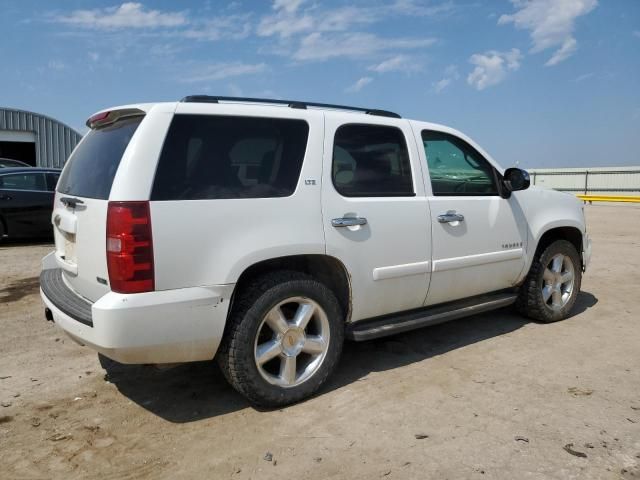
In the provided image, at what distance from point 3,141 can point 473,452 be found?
37.1 metres

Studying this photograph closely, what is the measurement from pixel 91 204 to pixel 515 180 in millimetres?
3369

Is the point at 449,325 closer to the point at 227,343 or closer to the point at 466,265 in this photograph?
the point at 466,265

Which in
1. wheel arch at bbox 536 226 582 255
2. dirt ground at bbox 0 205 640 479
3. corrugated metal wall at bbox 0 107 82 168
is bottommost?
dirt ground at bbox 0 205 640 479

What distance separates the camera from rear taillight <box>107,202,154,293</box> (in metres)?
2.71

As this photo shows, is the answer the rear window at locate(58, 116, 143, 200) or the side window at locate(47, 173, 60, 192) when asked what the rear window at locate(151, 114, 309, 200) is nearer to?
the rear window at locate(58, 116, 143, 200)

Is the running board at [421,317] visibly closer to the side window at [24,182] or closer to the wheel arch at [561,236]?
the wheel arch at [561,236]

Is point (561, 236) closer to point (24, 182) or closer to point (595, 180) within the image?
point (24, 182)

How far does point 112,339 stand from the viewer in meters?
2.73

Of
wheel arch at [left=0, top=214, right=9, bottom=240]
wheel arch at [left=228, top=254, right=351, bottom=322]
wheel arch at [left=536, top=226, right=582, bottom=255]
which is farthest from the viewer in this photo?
wheel arch at [left=0, top=214, right=9, bottom=240]

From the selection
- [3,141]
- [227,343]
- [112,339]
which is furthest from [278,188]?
[3,141]

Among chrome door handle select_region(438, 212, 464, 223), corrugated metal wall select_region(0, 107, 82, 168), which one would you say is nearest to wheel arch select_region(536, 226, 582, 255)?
chrome door handle select_region(438, 212, 464, 223)

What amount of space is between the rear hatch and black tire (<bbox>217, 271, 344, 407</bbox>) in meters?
0.76

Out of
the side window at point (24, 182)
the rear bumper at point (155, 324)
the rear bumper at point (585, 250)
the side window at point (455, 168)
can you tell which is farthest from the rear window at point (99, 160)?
the side window at point (24, 182)

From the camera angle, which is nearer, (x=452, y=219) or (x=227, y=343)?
(x=227, y=343)
